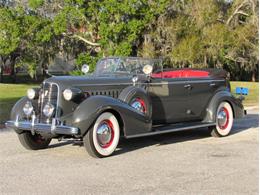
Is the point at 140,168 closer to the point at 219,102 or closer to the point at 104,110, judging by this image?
the point at 104,110

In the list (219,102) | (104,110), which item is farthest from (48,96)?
(219,102)

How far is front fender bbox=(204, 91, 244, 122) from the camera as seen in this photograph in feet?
33.5

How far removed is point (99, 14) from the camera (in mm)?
36562

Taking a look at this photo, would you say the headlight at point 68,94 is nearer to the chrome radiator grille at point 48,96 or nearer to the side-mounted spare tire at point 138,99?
the chrome radiator grille at point 48,96

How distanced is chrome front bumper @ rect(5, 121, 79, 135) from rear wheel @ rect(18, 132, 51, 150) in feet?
1.19

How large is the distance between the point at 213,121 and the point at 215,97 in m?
0.53

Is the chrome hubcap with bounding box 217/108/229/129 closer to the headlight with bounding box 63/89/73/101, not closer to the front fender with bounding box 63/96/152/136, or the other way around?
the front fender with bounding box 63/96/152/136

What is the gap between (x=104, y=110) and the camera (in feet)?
26.0

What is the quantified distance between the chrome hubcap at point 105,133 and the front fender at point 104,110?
8.7 inches

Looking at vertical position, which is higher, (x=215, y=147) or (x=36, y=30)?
(x=36, y=30)

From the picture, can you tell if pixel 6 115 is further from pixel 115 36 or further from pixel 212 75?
pixel 115 36

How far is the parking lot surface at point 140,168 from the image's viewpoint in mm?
5984

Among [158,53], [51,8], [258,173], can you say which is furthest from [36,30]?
[258,173]

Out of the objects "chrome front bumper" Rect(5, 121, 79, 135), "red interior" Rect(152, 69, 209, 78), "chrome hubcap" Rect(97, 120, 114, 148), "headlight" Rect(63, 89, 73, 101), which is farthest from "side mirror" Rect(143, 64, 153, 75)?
"chrome front bumper" Rect(5, 121, 79, 135)
